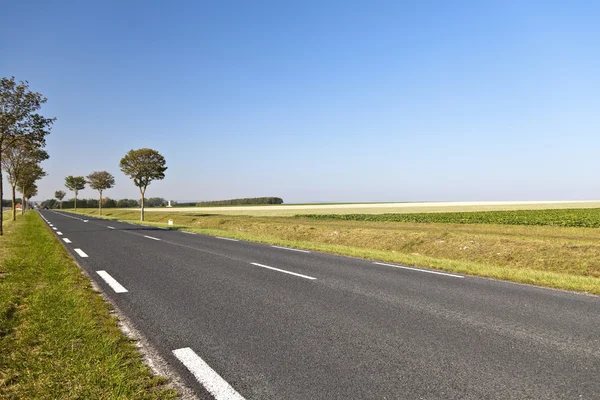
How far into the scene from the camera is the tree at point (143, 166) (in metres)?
43.8

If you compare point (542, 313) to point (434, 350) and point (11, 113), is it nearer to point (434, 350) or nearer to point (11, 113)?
point (434, 350)

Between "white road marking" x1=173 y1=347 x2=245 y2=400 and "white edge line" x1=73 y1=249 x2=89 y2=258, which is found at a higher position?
"white edge line" x1=73 y1=249 x2=89 y2=258

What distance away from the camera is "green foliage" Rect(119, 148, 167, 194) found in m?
43.8

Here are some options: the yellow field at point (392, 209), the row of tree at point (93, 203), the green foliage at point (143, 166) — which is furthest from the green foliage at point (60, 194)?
the green foliage at point (143, 166)

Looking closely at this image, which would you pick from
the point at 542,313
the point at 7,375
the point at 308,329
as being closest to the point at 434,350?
the point at 308,329

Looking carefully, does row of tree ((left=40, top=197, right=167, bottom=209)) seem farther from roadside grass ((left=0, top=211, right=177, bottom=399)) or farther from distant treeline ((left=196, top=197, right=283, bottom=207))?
roadside grass ((left=0, top=211, right=177, bottom=399))

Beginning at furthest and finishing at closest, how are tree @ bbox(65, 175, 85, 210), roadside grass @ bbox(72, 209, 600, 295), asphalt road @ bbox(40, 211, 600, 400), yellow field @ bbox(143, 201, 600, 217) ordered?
tree @ bbox(65, 175, 85, 210) < yellow field @ bbox(143, 201, 600, 217) < roadside grass @ bbox(72, 209, 600, 295) < asphalt road @ bbox(40, 211, 600, 400)

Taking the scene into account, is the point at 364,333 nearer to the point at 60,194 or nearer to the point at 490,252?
the point at 490,252

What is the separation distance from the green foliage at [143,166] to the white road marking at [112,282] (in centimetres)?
3813

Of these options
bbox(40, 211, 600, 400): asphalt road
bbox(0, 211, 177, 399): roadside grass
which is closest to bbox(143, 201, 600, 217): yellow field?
bbox(40, 211, 600, 400): asphalt road

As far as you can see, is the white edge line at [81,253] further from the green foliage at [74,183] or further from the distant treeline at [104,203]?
the distant treeline at [104,203]

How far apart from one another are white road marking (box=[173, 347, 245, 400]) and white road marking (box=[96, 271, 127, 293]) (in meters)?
3.63

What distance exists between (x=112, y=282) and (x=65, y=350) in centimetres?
407

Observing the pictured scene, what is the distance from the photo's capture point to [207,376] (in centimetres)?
340
